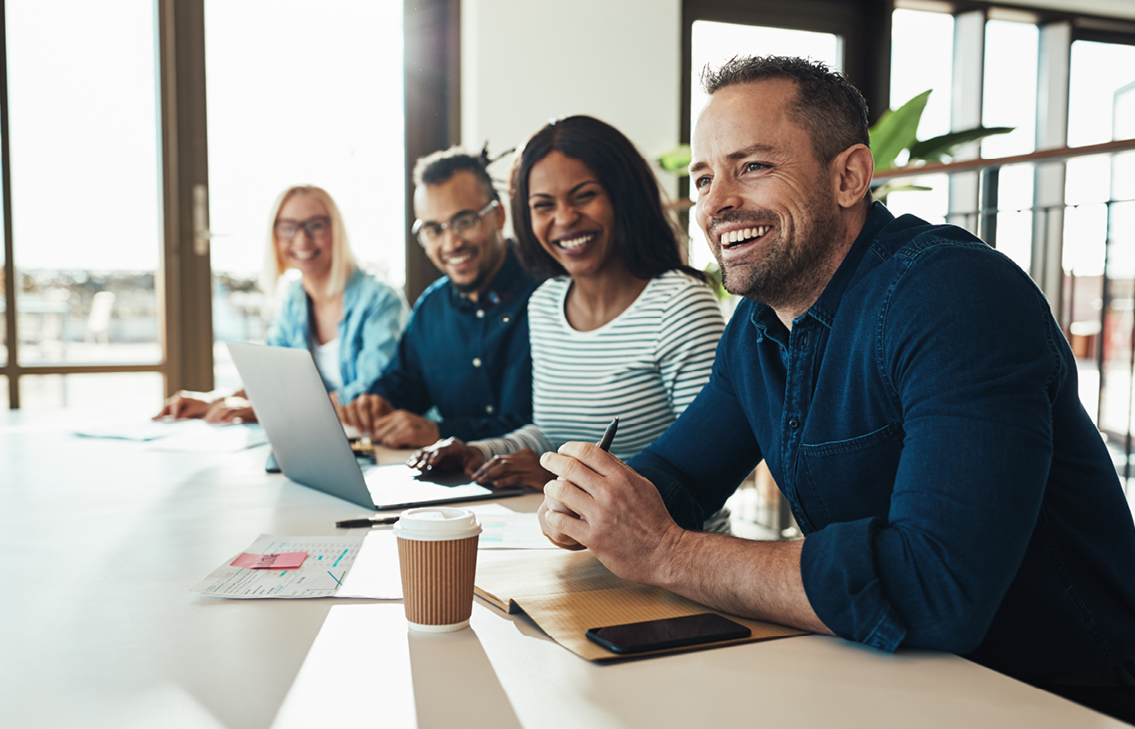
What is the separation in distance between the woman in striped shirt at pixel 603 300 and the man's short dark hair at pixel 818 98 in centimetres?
57

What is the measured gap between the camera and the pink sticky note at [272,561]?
0.89 metres

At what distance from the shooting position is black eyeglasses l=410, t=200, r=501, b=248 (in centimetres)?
213

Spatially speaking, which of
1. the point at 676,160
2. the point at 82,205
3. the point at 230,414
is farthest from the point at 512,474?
the point at 82,205

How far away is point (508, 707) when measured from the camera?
0.58 metres

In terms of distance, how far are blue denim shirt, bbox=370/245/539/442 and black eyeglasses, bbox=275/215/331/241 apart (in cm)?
65

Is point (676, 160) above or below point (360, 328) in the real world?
above

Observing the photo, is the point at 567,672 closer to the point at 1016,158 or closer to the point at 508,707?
the point at 508,707

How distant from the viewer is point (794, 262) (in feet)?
3.21

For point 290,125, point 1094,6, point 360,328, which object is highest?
point 1094,6

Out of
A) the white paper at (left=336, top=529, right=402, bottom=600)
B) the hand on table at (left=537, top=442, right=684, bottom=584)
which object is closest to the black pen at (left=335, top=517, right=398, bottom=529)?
the white paper at (left=336, top=529, right=402, bottom=600)

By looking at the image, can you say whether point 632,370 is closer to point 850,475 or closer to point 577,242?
point 577,242

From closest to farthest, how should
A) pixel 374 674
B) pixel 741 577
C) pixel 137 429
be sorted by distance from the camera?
1. pixel 374 674
2. pixel 741 577
3. pixel 137 429

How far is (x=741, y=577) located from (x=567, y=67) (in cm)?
334

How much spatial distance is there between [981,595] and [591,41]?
3.49 m
